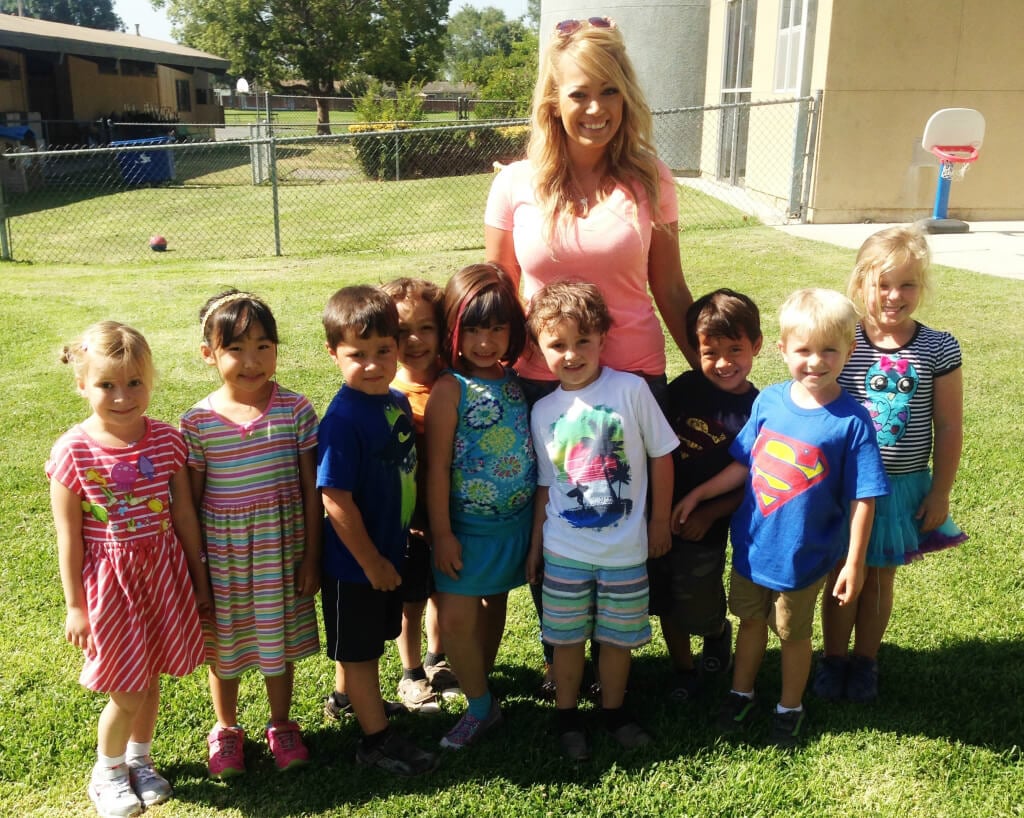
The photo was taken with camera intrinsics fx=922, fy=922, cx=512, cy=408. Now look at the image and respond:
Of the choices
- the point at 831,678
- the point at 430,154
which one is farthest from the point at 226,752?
the point at 430,154

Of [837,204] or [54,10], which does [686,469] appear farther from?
[54,10]

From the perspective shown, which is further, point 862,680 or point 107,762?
point 862,680

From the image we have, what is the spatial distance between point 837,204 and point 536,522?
995 cm

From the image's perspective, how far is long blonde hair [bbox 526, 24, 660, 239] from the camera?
2527 mm

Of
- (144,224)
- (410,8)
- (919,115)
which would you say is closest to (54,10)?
(410,8)

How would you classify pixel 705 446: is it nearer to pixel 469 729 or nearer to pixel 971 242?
pixel 469 729

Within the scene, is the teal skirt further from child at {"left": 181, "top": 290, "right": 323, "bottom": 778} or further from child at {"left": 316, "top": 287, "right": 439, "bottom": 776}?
child at {"left": 181, "top": 290, "right": 323, "bottom": 778}

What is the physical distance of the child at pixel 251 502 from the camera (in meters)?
2.41

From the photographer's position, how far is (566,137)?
2.65 m

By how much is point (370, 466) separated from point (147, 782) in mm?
1078

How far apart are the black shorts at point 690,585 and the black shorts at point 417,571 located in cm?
66

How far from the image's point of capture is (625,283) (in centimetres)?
257

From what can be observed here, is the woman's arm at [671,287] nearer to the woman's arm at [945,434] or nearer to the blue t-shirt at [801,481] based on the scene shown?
the blue t-shirt at [801,481]

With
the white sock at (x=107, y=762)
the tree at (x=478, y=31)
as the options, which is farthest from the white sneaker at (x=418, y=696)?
the tree at (x=478, y=31)
